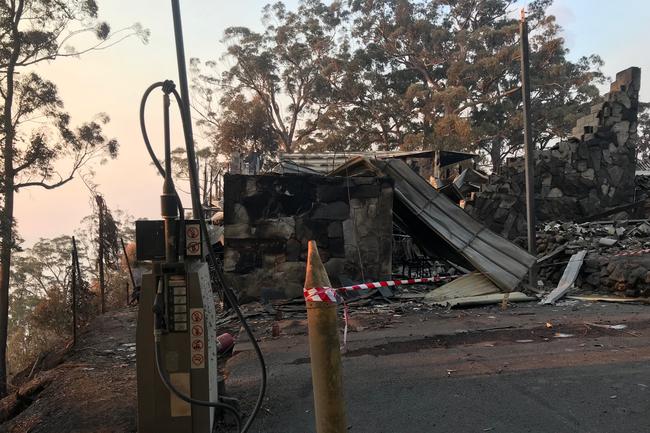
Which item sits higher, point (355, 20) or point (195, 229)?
point (355, 20)

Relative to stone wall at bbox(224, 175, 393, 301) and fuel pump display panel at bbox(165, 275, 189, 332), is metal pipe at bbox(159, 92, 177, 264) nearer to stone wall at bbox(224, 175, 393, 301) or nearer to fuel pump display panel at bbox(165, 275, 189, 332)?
fuel pump display panel at bbox(165, 275, 189, 332)

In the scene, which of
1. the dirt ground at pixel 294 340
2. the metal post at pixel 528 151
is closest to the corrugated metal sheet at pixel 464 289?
the dirt ground at pixel 294 340

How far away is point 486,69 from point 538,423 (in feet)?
85.9

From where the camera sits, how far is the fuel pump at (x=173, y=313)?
2.90 meters

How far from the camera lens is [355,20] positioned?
32062 millimetres

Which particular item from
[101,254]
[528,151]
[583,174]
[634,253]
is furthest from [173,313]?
[583,174]

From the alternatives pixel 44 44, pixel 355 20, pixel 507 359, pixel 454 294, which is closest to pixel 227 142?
pixel 355 20

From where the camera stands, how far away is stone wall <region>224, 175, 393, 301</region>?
8039mm

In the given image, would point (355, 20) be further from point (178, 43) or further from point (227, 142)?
point (178, 43)

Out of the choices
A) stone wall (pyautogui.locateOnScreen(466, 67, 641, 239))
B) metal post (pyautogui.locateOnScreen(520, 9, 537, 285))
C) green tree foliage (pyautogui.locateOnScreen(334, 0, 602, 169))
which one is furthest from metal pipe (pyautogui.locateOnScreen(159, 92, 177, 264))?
green tree foliage (pyautogui.locateOnScreen(334, 0, 602, 169))

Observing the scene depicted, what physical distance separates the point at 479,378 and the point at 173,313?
108 inches

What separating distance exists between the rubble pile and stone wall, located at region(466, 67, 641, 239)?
1051 mm

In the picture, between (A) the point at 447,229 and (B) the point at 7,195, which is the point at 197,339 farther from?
(B) the point at 7,195

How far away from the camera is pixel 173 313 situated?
289cm
